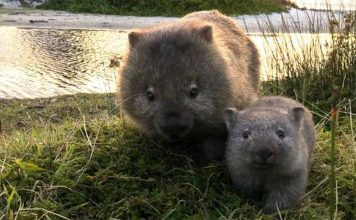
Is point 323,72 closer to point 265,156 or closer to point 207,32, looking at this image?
point 207,32

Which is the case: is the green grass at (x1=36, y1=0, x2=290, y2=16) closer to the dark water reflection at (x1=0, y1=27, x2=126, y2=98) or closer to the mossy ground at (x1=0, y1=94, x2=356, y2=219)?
the dark water reflection at (x1=0, y1=27, x2=126, y2=98)

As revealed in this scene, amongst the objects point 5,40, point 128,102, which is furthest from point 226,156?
point 5,40

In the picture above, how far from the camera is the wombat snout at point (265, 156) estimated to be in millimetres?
3611

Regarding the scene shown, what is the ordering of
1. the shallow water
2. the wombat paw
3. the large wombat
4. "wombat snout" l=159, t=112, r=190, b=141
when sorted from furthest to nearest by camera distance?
the shallow water, the wombat paw, the large wombat, "wombat snout" l=159, t=112, r=190, b=141

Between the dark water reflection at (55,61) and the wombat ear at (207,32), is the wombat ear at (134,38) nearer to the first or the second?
the wombat ear at (207,32)

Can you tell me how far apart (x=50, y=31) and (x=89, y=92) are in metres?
5.81

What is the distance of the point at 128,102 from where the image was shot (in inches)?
169

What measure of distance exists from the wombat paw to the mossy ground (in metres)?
0.07

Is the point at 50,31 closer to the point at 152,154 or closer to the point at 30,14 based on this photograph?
the point at 30,14

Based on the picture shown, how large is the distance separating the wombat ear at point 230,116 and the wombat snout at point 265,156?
44 cm

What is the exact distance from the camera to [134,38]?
4426mm

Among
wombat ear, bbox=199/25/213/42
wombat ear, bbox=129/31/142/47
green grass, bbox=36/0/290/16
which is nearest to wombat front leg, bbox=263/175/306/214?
wombat ear, bbox=199/25/213/42

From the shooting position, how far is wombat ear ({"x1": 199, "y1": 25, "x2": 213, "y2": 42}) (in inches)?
172

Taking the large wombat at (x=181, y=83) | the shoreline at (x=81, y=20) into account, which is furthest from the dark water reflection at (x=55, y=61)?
the large wombat at (x=181, y=83)
